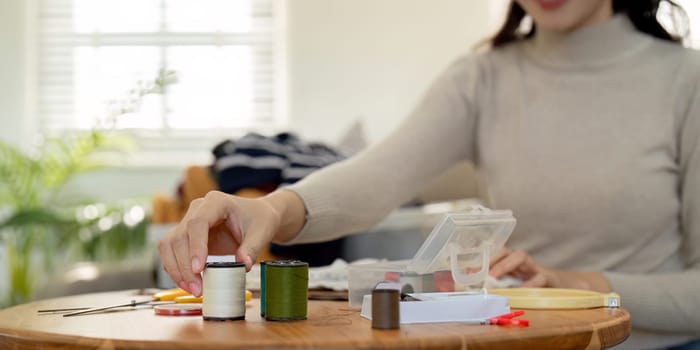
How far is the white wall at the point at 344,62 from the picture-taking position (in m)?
4.32

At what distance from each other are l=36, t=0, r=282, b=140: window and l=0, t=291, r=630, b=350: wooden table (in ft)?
11.4

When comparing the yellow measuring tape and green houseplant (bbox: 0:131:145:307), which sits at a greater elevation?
the yellow measuring tape

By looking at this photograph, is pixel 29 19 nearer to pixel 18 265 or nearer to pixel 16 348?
pixel 18 265

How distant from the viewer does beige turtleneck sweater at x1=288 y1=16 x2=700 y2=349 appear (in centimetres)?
142

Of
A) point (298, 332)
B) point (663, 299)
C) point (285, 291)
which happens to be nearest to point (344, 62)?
point (663, 299)

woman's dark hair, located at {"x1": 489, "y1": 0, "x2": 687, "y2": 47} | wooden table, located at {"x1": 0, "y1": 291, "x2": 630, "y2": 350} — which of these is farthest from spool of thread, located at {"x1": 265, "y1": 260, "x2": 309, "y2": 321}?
woman's dark hair, located at {"x1": 489, "y1": 0, "x2": 687, "y2": 47}

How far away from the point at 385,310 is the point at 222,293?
0.17 metres

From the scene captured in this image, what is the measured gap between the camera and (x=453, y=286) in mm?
1023

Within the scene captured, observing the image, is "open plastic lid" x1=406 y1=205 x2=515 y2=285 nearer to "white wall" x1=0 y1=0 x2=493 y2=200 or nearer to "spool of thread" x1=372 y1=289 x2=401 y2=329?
"spool of thread" x1=372 y1=289 x2=401 y2=329

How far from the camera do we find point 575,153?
153cm

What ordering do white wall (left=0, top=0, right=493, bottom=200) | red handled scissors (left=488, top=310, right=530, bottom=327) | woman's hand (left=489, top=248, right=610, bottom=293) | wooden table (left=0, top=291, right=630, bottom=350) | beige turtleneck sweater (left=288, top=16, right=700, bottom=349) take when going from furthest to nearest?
white wall (left=0, top=0, right=493, bottom=200) < beige turtleneck sweater (left=288, top=16, right=700, bottom=349) < woman's hand (left=489, top=248, right=610, bottom=293) < red handled scissors (left=488, top=310, right=530, bottom=327) < wooden table (left=0, top=291, right=630, bottom=350)

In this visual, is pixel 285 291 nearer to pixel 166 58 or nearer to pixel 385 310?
pixel 385 310

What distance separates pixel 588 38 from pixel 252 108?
115 inches

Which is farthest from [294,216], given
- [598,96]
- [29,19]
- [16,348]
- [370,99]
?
[29,19]
